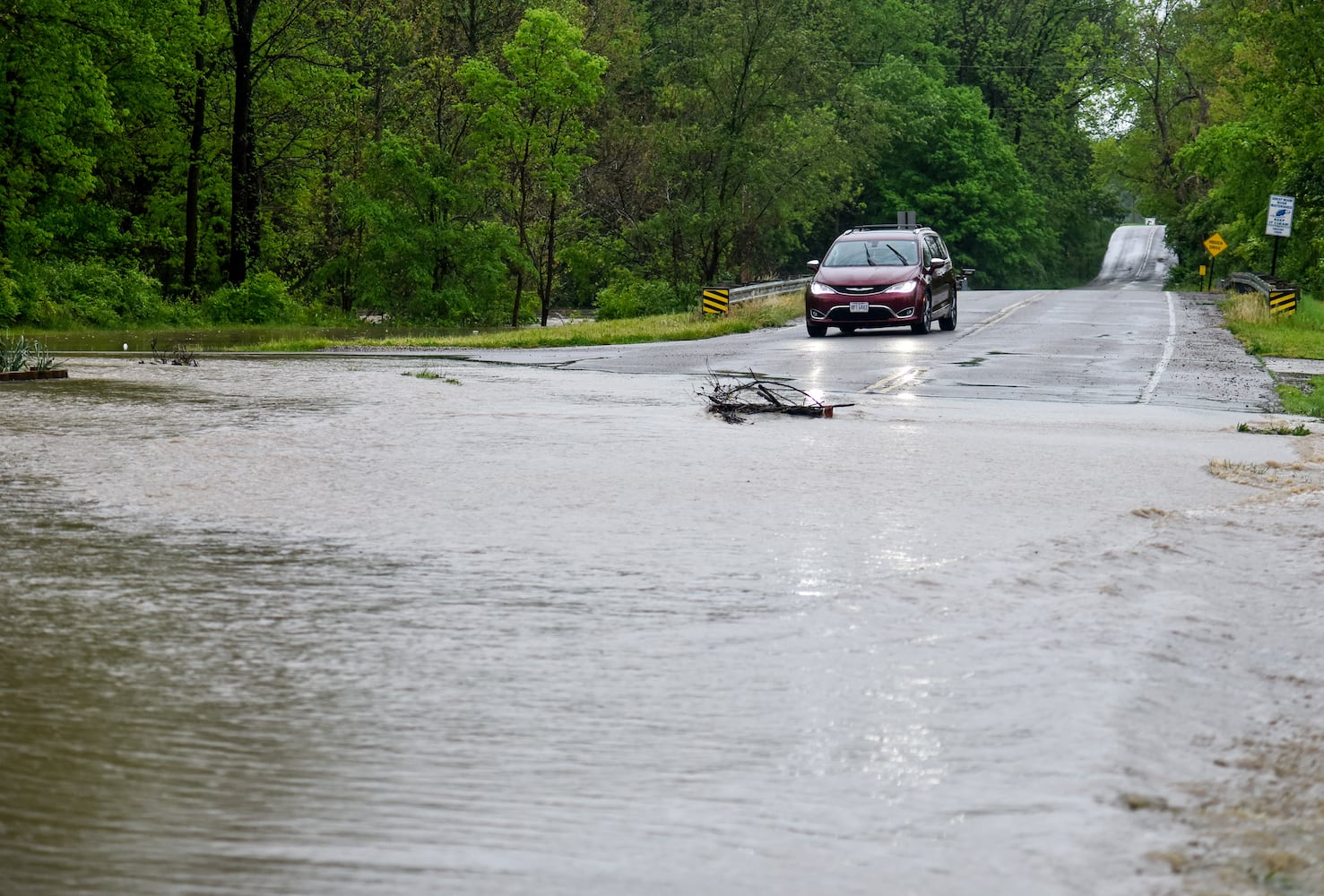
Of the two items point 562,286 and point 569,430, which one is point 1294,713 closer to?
point 569,430

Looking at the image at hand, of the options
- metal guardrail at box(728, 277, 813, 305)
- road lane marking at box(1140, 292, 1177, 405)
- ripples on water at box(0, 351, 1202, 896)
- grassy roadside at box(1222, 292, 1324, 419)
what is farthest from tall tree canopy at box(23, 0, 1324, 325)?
ripples on water at box(0, 351, 1202, 896)

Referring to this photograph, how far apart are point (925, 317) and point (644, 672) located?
25.2m

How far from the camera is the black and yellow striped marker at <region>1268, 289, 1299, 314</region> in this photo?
36000 mm

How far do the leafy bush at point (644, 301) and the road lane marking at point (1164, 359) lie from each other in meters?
18.3

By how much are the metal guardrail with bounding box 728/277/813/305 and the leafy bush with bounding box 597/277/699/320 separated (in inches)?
340

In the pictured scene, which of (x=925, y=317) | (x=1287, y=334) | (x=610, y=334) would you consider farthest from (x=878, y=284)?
(x=1287, y=334)

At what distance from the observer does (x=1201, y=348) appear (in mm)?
26906

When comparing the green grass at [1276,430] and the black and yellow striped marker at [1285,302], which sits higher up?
the black and yellow striped marker at [1285,302]

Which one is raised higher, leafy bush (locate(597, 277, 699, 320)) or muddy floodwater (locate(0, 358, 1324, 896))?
leafy bush (locate(597, 277, 699, 320))

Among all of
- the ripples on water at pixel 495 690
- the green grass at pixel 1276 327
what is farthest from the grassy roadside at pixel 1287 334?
the ripples on water at pixel 495 690

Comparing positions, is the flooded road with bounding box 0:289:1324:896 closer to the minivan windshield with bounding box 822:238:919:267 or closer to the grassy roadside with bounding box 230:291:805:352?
the grassy roadside with bounding box 230:291:805:352

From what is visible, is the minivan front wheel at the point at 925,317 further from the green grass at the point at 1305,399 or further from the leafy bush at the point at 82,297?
the leafy bush at the point at 82,297

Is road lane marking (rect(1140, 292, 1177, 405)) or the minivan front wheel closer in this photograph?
road lane marking (rect(1140, 292, 1177, 405))

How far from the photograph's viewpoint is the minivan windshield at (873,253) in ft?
101
